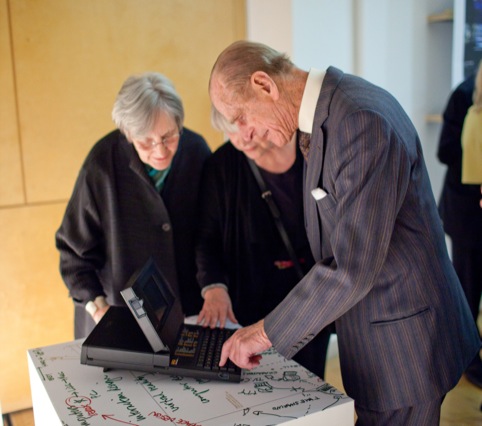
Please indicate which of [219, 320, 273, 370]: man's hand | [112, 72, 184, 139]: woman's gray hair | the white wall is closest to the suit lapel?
[219, 320, 273, 370]: man's hand

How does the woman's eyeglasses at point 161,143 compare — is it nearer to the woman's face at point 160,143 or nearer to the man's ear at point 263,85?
the woman's face at point 160,143

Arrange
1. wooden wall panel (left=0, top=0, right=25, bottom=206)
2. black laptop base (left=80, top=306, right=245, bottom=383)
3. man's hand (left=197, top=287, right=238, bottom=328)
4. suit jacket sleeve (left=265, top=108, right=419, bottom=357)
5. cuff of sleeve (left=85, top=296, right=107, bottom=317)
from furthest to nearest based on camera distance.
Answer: wooden wall panel (left=0, top=0, right=25, bottom=206) < cuff of sleeve (left=85, top=296, right=107, bottom=317) < man's hand (left=197, top=287, right=238, bottom=328) < black laptop base (left=80, top=306, right=245, bottom=383) < suit jacket sleeve (left=265, top=108, right=419, bottom=357)

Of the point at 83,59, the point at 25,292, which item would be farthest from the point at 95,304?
the point at 83,59

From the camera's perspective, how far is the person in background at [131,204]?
186 centimetres

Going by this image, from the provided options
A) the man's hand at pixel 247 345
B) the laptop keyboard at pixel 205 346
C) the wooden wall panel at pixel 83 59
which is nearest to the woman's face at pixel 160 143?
the laptop keyboard at pixel 205 346

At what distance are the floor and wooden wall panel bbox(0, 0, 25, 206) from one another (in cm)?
105

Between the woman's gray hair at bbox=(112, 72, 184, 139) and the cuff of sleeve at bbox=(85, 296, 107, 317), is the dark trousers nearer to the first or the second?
the cuff of sleeve at bbox=(85, 296, 107, 317)

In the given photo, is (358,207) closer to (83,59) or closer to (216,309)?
(216,309)

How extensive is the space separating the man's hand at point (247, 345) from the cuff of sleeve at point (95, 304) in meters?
0.62

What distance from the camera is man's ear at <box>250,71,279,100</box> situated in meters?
1.33

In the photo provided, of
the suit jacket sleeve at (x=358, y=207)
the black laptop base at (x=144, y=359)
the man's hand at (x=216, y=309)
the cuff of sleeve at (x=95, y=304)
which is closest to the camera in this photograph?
the suit jacket sleeve at (x=358, y=207)

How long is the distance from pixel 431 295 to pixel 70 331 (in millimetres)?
2204

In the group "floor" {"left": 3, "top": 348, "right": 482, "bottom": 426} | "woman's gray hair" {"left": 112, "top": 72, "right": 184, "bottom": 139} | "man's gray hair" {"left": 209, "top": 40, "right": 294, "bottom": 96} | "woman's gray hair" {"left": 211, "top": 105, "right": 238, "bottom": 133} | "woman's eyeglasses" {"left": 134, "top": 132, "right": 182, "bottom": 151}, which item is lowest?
"floor" {"left": 3, "top": 348, "right": 482, "bottom": 426}

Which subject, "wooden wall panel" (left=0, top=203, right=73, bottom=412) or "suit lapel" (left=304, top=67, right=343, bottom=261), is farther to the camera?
"wooden wall panel" (left=0, top=203, right=73, bottom=412)
